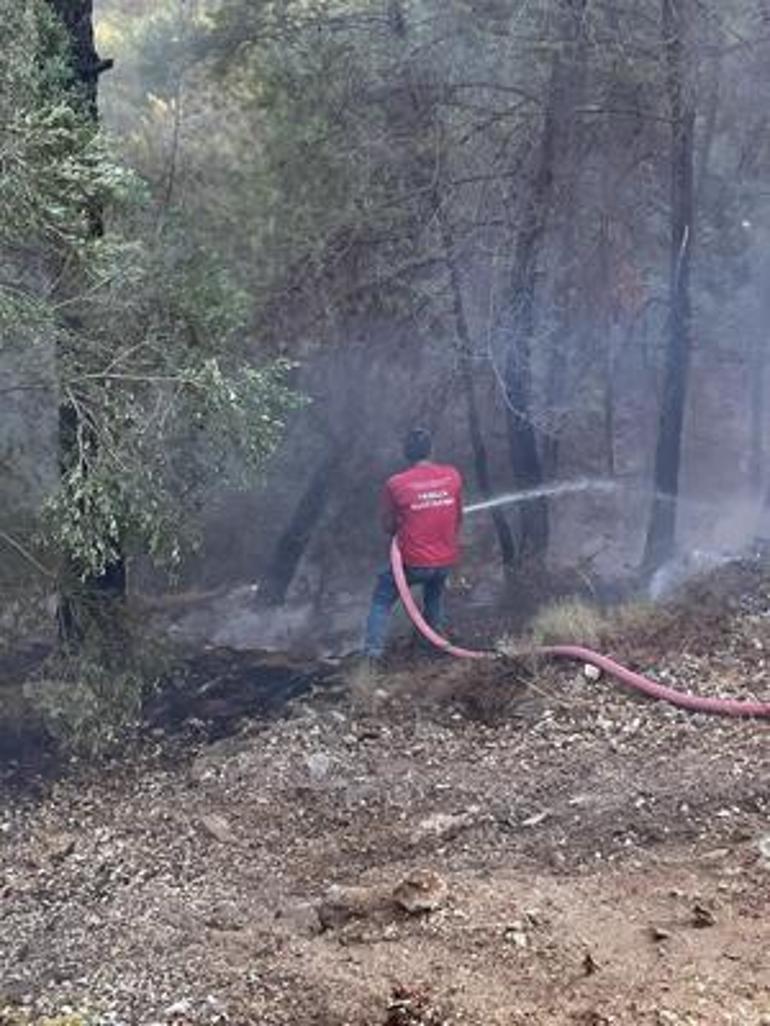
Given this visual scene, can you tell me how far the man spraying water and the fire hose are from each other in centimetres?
12

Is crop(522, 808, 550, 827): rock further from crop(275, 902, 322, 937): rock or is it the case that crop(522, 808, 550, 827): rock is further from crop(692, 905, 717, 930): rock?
crop(692, 905, 717, 930): rock

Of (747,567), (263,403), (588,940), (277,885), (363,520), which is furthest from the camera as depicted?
(363,520)

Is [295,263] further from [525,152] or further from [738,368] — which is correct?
[738,368]

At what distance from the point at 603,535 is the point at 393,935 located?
11183 mm

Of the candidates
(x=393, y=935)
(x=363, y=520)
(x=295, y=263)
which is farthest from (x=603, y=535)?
(x=393, y=935)

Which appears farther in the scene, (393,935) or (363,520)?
(363,520)

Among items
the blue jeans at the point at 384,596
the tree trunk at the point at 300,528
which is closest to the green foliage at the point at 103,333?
the blue jeans at the point at 384,596

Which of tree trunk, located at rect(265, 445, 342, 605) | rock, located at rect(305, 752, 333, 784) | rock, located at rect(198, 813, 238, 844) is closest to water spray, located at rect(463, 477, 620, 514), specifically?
tree trunk, located at rect(265, 445, 342, 605)

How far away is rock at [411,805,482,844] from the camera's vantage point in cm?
716

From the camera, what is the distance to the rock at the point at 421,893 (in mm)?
5973

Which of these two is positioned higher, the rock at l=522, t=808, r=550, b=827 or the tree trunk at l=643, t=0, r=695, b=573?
the tree trunk at l=643, t=0, r=695, b=573

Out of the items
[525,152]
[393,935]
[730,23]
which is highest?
[730,23]

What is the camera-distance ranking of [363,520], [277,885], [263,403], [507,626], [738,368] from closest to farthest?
[277,885] → [263,403] → [507,626] → [363,520] → [738,368]

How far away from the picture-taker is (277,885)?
682cm
